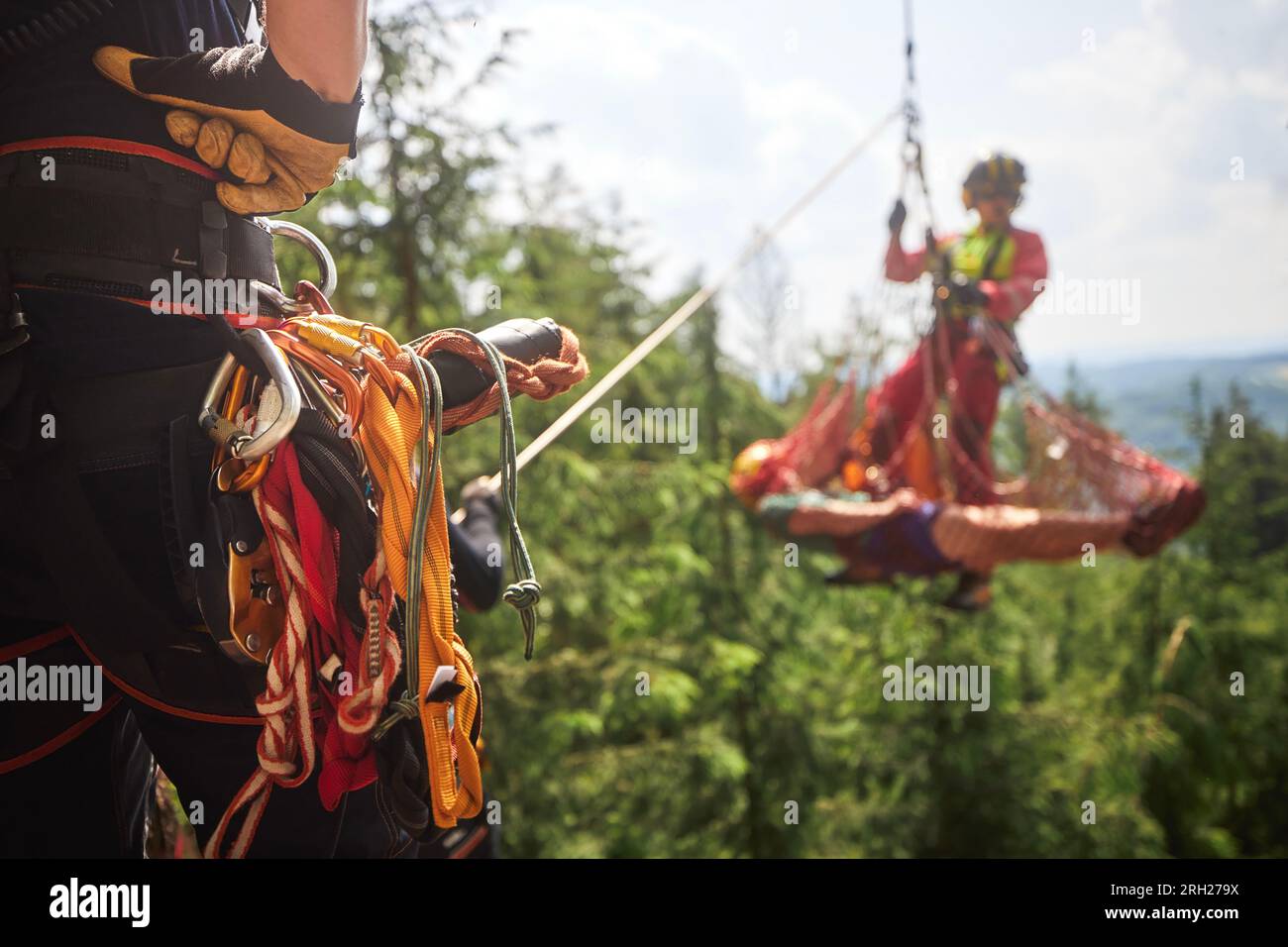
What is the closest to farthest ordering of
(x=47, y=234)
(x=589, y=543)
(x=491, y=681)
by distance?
1. (x=47, y=234)
2. (x=491, y=681)
3. (x=589, y=543)

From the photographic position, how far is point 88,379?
1554 millimetres

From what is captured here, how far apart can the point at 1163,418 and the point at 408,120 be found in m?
12.0

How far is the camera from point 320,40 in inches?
56.1

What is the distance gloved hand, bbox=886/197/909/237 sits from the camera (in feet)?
16.7

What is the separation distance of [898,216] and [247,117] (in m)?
4.03

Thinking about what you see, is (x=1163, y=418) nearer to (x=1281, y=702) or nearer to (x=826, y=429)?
(x=1281, y=702)

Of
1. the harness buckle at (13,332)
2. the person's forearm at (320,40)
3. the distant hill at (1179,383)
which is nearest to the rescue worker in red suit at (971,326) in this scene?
the distant hill at (1179,383)

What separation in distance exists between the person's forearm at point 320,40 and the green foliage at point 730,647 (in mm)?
3091

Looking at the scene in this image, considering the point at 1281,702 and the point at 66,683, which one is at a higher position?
the point at 66,683

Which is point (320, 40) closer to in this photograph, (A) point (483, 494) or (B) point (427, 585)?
(B) point (427, 585)

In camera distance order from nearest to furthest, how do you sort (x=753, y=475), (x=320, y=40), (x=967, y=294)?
(x=320, y=40) < (x=967, y=294) < (x=753, y=475)

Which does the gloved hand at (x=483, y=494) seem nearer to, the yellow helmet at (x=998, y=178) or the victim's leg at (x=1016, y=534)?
the victim's leg at (x=1016, y=534)

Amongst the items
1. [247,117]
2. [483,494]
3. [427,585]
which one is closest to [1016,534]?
[483,494]
